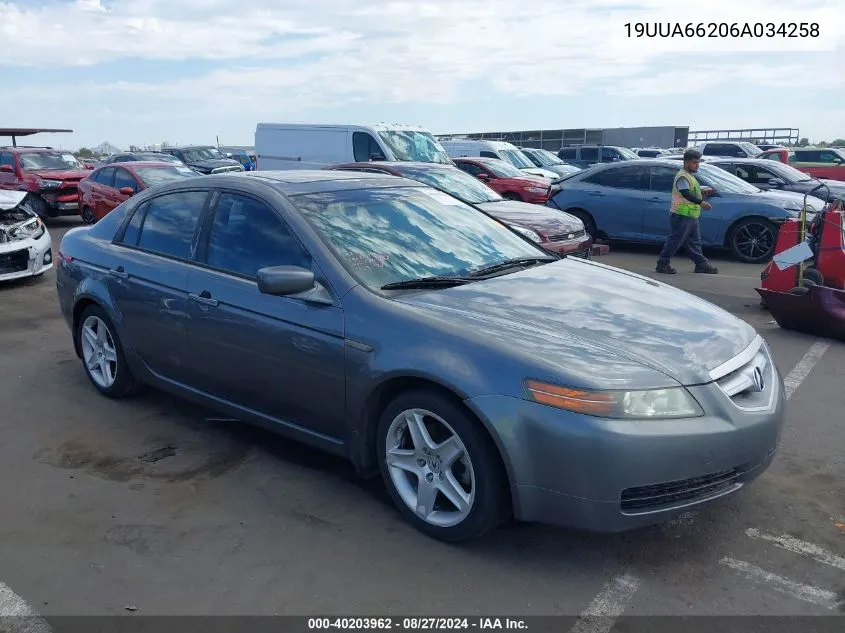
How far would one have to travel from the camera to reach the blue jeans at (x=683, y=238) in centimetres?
1065

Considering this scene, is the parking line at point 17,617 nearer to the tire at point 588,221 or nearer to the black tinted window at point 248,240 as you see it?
the black tinted window at point 248,240

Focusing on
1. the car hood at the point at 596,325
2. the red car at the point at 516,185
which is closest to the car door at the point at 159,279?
the car hood at the point at 596,325

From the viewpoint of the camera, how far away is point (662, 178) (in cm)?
1269

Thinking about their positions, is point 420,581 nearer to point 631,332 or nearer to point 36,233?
point 631,332

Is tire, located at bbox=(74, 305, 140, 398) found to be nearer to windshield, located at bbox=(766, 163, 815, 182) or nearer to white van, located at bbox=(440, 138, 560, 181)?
windshield, located at bbox=(766, 163, 815, 182)

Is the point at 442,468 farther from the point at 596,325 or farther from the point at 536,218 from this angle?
the point at 536,218

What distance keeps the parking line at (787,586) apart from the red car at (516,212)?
541cm

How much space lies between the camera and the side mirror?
379 centimetres

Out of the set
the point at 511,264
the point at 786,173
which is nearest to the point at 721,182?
the point at 786,173

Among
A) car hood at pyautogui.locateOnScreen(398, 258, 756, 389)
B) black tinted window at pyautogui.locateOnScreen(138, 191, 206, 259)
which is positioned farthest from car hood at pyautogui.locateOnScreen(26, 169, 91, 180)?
car hood at pyautogui.locateOnScreen(398, 258, 756, 389)

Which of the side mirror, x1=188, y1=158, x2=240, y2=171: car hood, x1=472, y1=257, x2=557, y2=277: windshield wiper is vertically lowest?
x1=188, y1=158, x2=240, y2=171: car hood

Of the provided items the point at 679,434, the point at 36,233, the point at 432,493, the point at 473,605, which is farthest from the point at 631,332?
the point at 36,233

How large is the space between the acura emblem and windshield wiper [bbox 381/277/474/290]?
4.71 ft

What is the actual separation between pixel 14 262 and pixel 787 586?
9.51 metres
